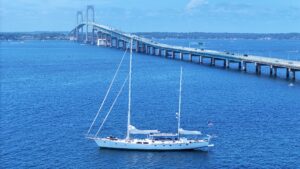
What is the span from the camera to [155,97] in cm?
7375

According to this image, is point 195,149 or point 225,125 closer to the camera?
point 195,149

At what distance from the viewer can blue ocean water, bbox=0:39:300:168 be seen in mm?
44469

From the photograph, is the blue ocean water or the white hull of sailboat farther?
the white hull of sailboat

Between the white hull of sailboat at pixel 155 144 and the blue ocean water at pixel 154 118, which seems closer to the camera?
the blue ocean water at pixel 154 118

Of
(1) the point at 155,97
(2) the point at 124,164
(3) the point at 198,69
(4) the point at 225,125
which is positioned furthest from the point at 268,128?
(3) the point at 198,69

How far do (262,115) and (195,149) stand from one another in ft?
51.6

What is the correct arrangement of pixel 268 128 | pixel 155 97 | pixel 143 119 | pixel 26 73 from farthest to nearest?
pixel 26 73
pixel 155 97
pixel 143 119
pixel 268 128

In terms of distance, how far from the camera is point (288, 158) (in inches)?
1754

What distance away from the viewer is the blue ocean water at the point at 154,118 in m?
44.5

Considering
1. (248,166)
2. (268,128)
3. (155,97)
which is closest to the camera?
(248,166)

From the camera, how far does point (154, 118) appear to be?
58781 mm

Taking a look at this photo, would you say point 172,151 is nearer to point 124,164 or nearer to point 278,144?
point 124,164

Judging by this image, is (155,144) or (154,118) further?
(154,118)

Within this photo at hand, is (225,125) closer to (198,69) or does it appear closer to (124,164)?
(124,164)
